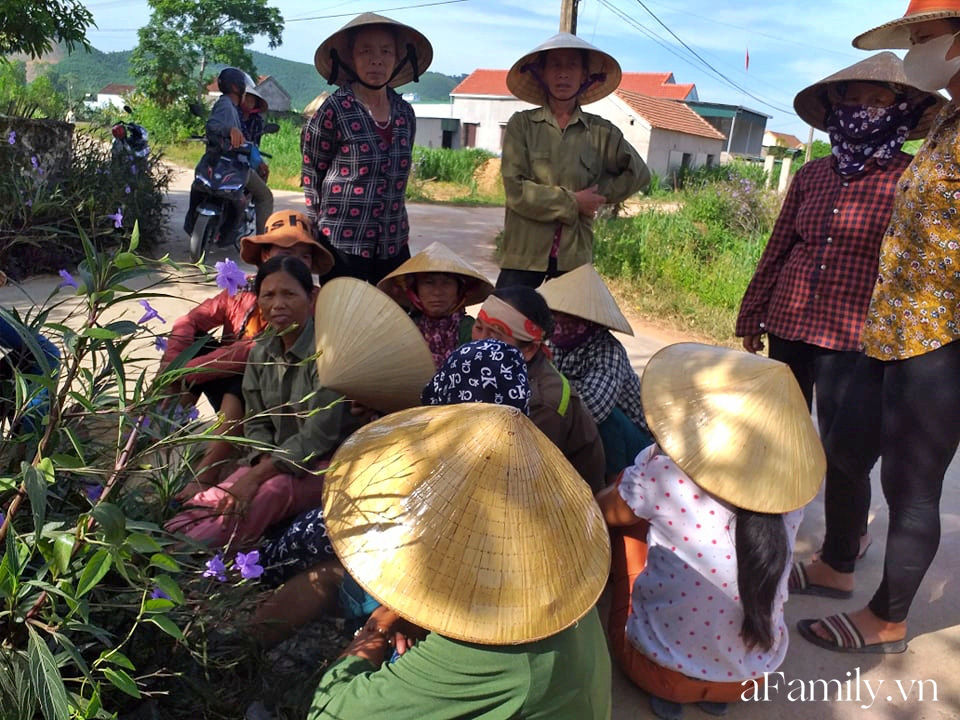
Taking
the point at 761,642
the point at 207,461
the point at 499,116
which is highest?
the point at 499,116

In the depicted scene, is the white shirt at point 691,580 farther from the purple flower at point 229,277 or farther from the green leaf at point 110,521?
the green leaf at point 110,521

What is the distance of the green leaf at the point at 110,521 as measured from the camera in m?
0.90

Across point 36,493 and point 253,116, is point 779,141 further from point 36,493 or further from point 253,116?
point 36,493

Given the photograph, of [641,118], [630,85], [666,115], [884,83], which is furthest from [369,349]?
[630,85]

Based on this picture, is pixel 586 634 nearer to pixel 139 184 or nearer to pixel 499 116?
pixel 139 184

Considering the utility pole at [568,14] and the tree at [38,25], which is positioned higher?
the utility pole at [568,14]

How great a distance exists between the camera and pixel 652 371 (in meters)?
2.08

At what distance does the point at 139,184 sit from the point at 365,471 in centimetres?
603

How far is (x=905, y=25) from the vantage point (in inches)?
79.0

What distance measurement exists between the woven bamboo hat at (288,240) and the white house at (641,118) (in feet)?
68.7

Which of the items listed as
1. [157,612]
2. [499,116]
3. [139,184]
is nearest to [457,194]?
[139,184]

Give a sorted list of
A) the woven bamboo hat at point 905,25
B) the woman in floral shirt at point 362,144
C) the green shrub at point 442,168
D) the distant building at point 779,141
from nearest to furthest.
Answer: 1. the woven bamboo hat at point 905,25
2. the woman in floral shirt at point 362,144
3. the green shrub at point 442,168
4. the distant building at point 779,141

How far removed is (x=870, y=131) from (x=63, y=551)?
2569 millimetres

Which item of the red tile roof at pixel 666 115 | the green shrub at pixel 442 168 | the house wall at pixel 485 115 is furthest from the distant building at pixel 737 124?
the green shrub at pixel 442 168
